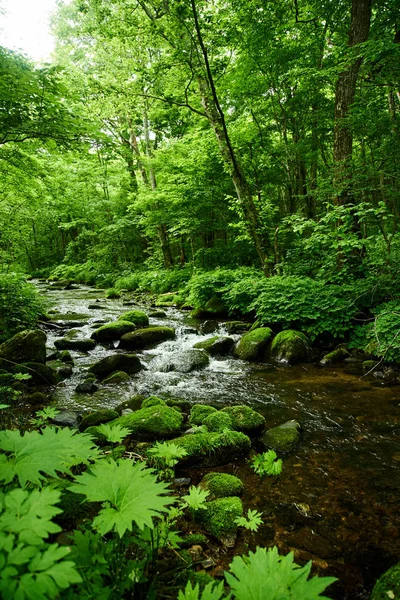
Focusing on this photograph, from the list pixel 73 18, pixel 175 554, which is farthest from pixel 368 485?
pixel 73 18

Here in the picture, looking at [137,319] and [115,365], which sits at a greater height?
[137,319]

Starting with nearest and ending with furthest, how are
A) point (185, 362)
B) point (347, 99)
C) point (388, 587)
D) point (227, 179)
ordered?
1. point (388, 587)
2. point (185, 362)
3. point (347, 99)
4. point (227, 179)

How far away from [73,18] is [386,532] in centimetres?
2791

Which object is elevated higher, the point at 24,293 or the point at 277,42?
the point at 277,42

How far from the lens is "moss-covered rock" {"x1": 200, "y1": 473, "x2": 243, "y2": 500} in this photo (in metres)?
3.10

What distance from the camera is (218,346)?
8281 millimetres

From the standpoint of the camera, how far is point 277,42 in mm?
A: 10562

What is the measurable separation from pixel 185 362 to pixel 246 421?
3.28 m

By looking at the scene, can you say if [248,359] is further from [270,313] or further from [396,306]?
[396,306]

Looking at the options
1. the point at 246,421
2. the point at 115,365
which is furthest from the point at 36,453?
the point at 115,365

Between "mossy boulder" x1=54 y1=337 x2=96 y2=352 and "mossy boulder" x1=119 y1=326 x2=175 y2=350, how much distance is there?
2.98 feet

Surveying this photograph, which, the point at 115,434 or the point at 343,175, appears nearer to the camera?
the point at 115,434

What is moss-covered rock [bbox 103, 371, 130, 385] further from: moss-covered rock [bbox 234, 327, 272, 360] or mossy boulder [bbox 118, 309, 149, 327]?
mossy boulder [bbox 118, 309, 149, 327]

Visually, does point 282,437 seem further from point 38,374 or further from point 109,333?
point 109,333
